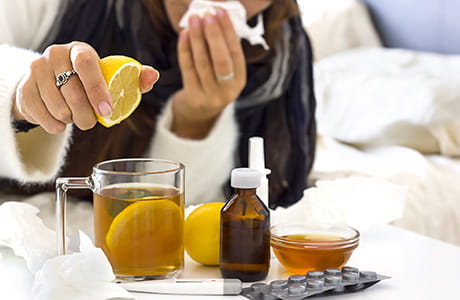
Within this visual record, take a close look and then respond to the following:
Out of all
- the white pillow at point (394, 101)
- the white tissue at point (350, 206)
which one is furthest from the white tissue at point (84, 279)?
the white pillow at point (394, 101)

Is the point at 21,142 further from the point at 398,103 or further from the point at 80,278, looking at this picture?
the point at 398,103

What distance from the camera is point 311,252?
0.63 metres

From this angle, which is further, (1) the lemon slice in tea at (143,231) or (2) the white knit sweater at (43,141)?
(2) the white knit sweater at (43,141)

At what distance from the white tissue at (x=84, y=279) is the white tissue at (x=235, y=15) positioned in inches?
27.0

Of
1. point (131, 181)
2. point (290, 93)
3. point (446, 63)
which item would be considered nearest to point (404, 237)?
point (131, 181)

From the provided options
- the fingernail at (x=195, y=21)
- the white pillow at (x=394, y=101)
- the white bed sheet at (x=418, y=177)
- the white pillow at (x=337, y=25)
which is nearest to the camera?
the fingernail at (x=195, y=21)

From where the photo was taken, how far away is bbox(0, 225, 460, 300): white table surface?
606 millimetres

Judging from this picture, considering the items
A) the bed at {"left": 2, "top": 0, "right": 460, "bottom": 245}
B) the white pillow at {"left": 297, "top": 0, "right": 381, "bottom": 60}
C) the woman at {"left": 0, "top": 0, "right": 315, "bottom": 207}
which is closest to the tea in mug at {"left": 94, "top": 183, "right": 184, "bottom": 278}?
the woman at {"left": 0, "top": 0, "right": 315, "bottom": 207}

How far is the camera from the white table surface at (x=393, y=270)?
606 millimetres

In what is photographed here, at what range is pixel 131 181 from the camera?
0.59 meters

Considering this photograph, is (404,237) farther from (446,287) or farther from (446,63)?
(446,63)

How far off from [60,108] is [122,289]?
21 cm

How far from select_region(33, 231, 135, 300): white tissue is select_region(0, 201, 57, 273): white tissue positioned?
109 mm

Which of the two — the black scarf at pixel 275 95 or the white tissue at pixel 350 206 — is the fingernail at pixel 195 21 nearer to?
the black scarf at pixel 275 95
